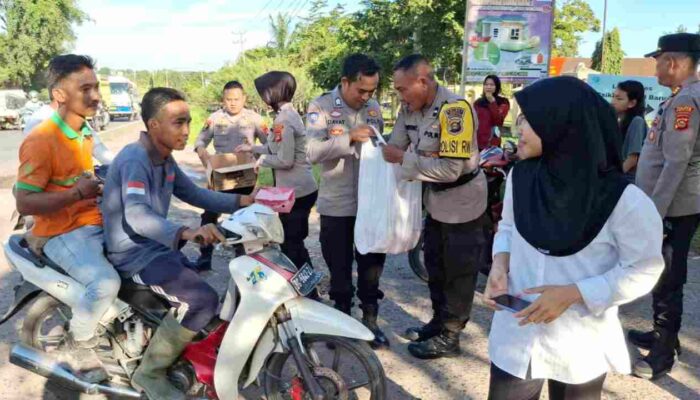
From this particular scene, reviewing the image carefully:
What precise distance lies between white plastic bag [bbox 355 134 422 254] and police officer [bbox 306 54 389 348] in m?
0.21

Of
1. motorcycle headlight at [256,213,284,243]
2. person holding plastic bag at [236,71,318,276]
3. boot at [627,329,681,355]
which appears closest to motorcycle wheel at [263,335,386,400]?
motorcycle headlight at [256,213,284,243]

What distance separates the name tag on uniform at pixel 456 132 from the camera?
10.1ft

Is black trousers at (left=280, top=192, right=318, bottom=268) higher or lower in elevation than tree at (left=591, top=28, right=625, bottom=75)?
lower

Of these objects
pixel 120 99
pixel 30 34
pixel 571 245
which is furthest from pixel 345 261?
pixel 30 34

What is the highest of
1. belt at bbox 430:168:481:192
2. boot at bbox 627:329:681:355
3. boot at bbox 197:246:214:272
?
belt at bbox 430:168:481:192

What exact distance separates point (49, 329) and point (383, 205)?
2114 millimetres

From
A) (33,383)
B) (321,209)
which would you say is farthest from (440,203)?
(33,383)

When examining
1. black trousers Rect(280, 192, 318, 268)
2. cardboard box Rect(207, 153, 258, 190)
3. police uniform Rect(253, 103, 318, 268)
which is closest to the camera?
police uniform Rect(253, 103, 318, 268)

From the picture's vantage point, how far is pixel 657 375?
326cm

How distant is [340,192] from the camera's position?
3.64 m

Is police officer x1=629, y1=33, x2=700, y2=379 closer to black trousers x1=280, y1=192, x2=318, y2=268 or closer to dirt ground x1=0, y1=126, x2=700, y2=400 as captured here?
dirt ground x1=0, y1=126, x2=700, y2=400

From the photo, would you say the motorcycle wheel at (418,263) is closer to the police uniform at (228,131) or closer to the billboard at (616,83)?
the police uniform at (228,131)

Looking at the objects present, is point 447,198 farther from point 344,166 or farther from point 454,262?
point 344,166

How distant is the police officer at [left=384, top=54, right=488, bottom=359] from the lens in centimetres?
310
